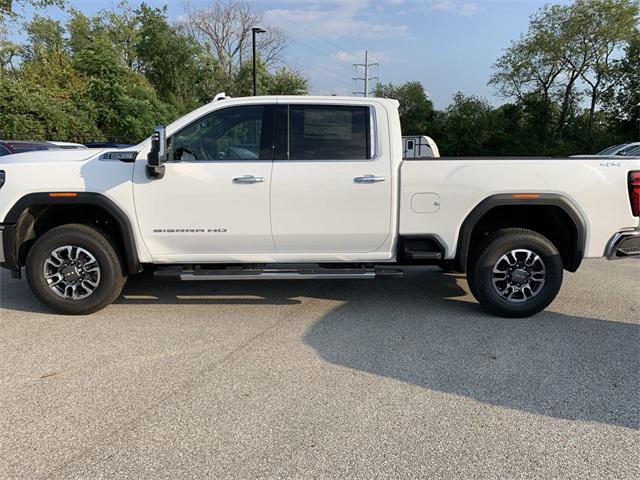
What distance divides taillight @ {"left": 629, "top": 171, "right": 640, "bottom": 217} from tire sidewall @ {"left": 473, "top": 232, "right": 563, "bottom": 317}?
2.54ft

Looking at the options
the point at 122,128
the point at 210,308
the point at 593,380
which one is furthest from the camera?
the point at 122,128

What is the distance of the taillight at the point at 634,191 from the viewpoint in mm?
4461

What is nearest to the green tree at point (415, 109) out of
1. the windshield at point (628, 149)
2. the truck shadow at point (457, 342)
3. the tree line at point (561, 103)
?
the tree line at point (561, 103)

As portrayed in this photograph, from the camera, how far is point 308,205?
4.57 meters

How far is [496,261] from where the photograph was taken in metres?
4.65

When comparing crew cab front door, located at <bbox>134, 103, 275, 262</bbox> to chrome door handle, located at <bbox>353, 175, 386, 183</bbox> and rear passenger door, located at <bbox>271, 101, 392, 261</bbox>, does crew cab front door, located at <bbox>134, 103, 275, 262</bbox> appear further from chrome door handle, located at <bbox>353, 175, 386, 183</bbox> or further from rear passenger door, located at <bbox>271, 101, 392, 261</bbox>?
chrome door handle, located at <bbox>353, 175, 386, 183</bbox>

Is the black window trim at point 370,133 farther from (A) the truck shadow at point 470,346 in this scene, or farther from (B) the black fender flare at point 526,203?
(A) the truck shadow at point 470,346

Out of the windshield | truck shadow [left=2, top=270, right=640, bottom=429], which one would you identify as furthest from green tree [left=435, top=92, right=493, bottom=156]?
truck shadow [left=2, top=270, right=640, bottom=429]

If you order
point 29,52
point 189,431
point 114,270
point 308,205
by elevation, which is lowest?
point 189,431

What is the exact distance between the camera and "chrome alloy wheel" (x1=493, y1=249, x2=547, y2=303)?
467 centimetres

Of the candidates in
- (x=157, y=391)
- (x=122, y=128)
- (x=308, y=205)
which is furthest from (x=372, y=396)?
(x=122, y=128)

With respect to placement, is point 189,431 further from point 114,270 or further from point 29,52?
point 29,52

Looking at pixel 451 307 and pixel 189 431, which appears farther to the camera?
pixel 451 307

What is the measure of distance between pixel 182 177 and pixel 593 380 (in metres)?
3.72
